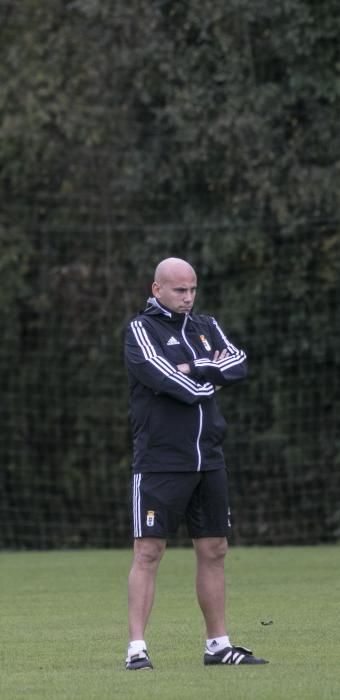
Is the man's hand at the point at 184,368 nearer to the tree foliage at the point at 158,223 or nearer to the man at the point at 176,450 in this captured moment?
the man at the point at 176,450

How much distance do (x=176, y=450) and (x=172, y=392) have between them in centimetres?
26

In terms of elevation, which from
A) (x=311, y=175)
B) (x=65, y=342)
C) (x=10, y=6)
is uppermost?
(x=10, y=6)

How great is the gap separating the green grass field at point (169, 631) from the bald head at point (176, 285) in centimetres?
151

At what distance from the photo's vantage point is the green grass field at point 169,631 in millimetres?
5684

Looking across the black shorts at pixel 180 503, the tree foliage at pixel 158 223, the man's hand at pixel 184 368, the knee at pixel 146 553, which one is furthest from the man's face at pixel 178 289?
the tree foliage at pixel 158 223

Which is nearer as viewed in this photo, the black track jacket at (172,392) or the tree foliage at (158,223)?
the black track jacket at (172,392)

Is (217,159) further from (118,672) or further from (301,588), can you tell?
(118,672)

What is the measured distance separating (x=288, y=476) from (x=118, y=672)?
10.9m

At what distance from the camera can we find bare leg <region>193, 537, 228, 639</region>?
6395mm

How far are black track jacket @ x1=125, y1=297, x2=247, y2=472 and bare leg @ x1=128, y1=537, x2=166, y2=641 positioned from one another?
0.32 meters

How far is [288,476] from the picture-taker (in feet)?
55.6

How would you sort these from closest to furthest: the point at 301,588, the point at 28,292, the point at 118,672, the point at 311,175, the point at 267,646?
the point at 118,672
the point at 267,646
the point at 301,588
the point at 311,175
the point at 28,292

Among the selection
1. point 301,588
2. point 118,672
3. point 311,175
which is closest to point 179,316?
point 118,672

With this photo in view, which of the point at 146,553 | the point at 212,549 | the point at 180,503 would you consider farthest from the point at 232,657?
the point at 180,503
